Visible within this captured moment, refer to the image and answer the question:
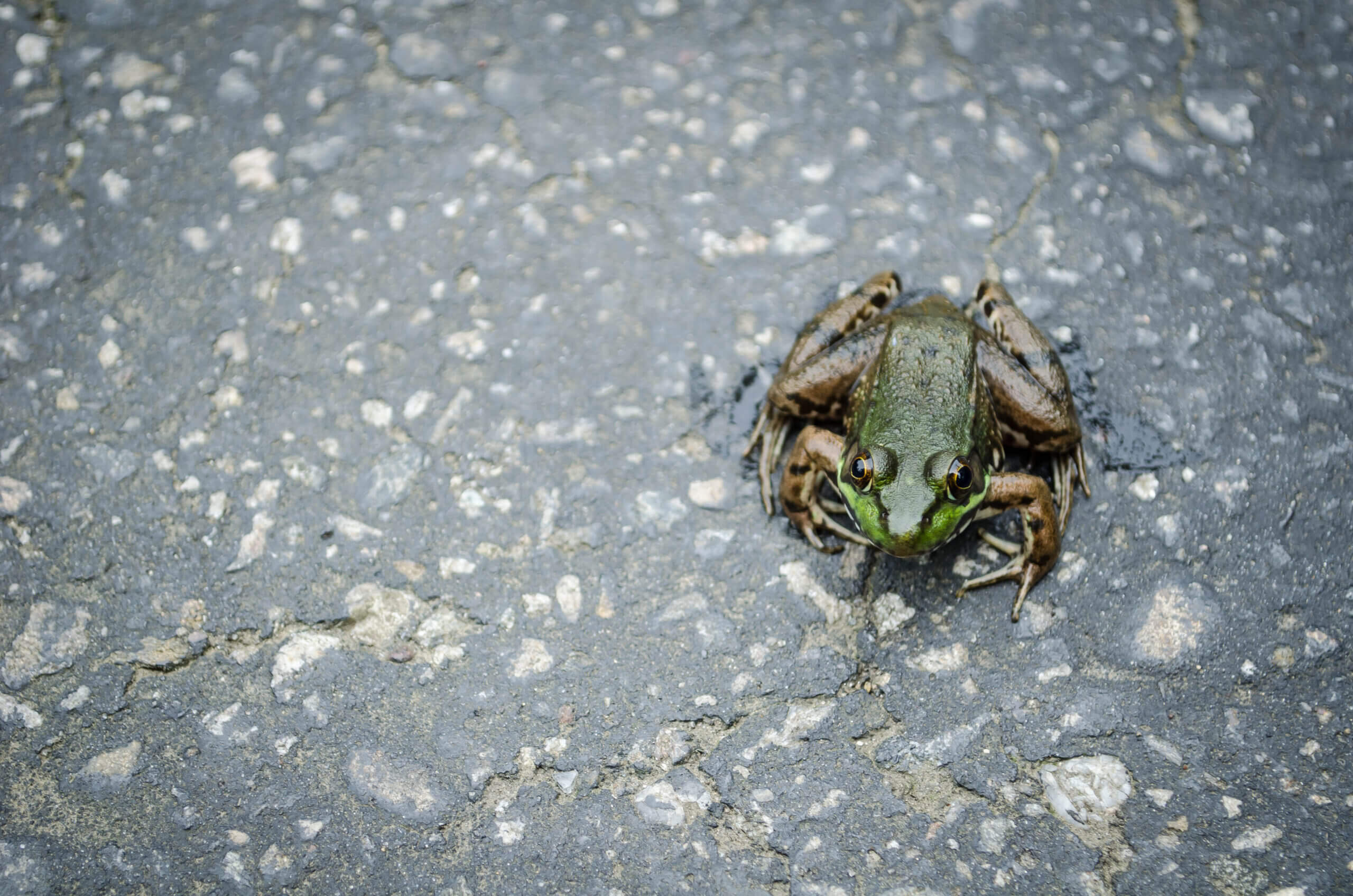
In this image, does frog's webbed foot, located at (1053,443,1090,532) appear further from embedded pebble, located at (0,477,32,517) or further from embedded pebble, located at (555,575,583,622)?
embedded pebble, located at (0,477,32,517)

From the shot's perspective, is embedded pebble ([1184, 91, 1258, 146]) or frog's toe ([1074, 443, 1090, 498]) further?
embedded pebble ([1184, 91, 1258, 146])

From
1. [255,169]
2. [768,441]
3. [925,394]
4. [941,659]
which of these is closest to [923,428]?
[925,394]

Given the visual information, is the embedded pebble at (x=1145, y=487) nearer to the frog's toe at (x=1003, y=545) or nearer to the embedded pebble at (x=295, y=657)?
the frog's toe at (x=1003, y=545)

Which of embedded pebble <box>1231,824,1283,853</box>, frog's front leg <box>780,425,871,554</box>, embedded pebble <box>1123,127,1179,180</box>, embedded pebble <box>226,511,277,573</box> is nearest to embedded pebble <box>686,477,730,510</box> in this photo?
frog's front leg <box>780,425,871,554</box>

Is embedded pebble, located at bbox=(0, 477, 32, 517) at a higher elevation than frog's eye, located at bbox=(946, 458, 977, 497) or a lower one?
lower

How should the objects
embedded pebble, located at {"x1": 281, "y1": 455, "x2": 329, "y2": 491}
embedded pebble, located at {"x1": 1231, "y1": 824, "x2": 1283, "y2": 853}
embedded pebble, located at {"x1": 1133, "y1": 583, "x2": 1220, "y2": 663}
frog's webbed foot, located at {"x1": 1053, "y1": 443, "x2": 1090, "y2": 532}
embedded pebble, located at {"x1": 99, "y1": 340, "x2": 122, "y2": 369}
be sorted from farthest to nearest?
embedded pebble, located at {"x1": 99, "y1": 340, "x2": 122, "y2": 369}, embedded pebble, located at {"x1": 281, "y1": 455, "x2": 329, "y2": 491}, frog's webbed foot, located at {"x1": 1053, "y1": 443, "x2": 1090, "y2": 532}, embedded pebble, located at {"x1": 1133, "y1": 583, "x2": 1220, "y2": 663}, embedded pebble, located at {"x1": 1231, "y1": 824, "x2": 1283, "y2": 853}

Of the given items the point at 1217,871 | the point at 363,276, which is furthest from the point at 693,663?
the point at 363,276

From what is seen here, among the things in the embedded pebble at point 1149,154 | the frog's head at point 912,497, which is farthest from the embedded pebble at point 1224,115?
the frog's head at point 912,497

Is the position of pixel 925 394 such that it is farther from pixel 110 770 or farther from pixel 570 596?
pixel 110 770
